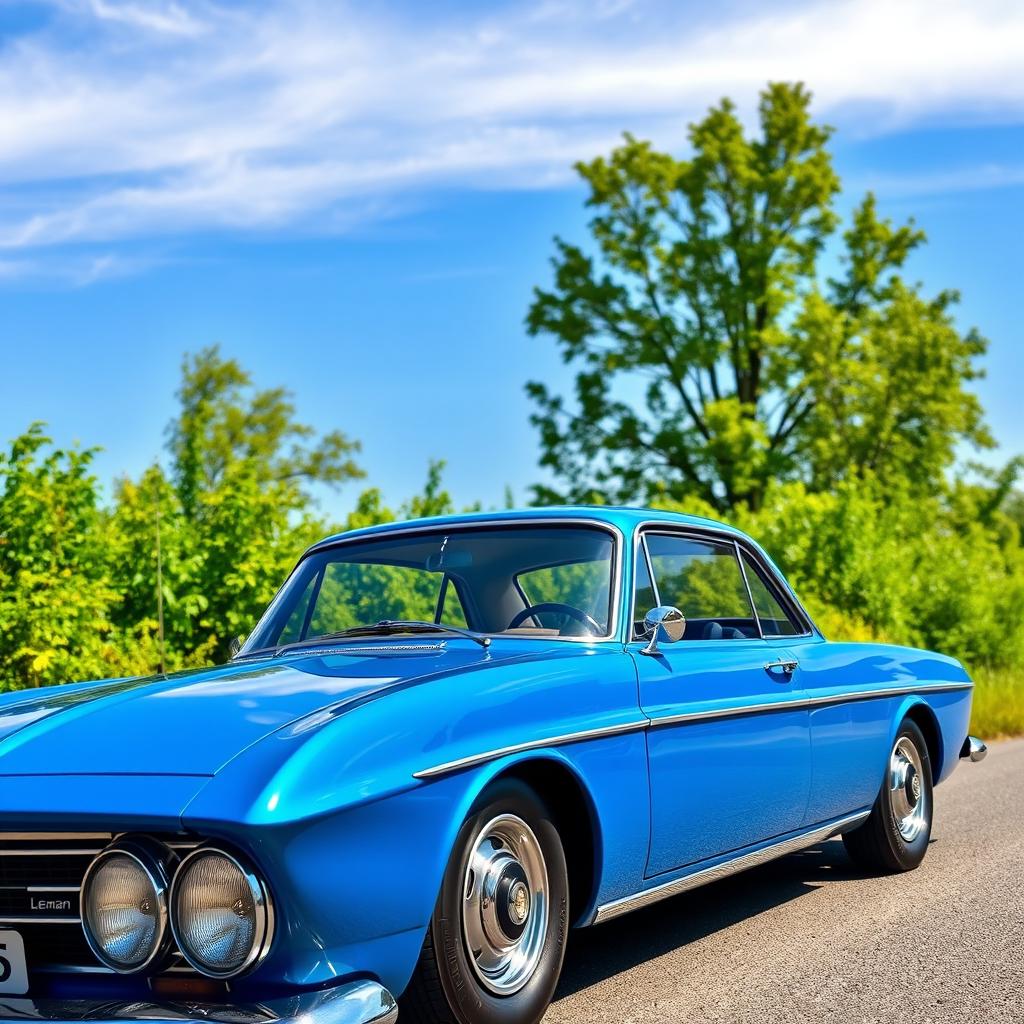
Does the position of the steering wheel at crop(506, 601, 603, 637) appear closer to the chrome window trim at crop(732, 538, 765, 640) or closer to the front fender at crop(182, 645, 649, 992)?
the front fender at crop(182, 645, 649, 992)

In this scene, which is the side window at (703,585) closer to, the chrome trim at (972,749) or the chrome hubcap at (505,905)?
the chrome hubcap at (505,905)

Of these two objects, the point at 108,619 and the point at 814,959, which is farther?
the point at 108,619

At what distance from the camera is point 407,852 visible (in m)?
3.35

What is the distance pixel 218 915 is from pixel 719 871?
2213 millimetres

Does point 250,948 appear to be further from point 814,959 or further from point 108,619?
point 108,619

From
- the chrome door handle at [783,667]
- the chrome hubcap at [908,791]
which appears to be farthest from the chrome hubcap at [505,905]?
the chrome hubcap at [908,791]

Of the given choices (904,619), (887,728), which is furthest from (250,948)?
(904,619)

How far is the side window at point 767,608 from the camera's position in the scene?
5.95 metres

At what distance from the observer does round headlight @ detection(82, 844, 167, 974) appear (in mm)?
3131

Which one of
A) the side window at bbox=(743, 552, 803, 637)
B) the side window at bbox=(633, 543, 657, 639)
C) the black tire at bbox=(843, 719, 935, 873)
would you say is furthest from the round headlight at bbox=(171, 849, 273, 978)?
the black tire at bbox=(843, 719, 935, 873)

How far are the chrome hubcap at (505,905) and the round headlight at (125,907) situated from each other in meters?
0.82

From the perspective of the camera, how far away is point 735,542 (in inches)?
240

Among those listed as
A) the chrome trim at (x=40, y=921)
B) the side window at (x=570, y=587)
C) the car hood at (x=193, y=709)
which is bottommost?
the chrome trim at (x=40, y=921)

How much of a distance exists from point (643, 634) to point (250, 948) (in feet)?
6.84
